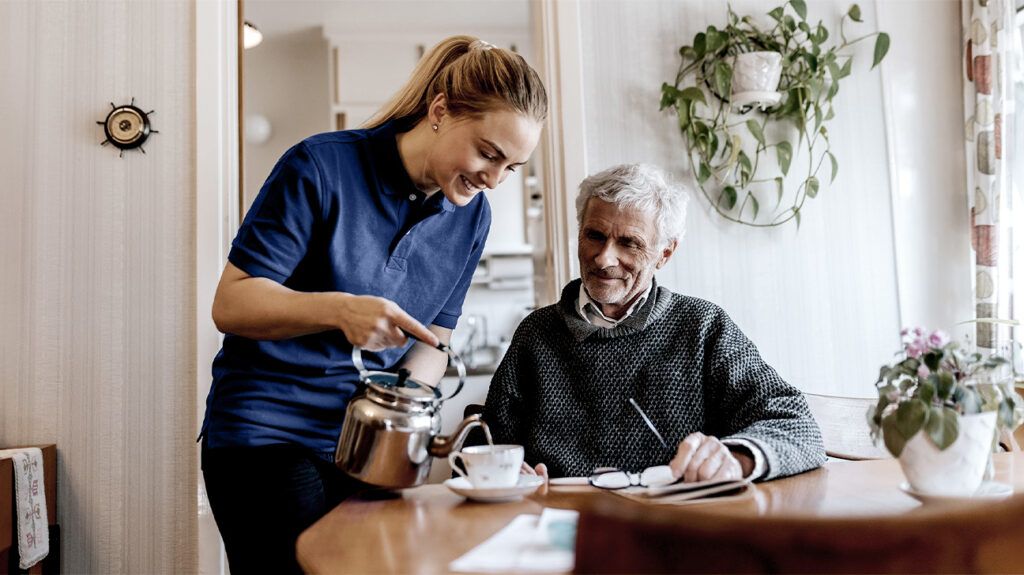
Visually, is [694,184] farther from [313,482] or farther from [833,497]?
[313,482]

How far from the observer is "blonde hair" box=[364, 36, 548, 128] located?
1240 millimetres

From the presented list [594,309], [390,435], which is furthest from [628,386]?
[390,435]

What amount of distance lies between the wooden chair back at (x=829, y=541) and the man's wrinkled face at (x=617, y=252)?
119 centimetres

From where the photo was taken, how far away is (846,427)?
1.66 m

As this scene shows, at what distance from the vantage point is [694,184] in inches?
95.1

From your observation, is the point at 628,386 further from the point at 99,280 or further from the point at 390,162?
the point at 99,280

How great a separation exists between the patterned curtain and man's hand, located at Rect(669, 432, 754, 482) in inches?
66.2

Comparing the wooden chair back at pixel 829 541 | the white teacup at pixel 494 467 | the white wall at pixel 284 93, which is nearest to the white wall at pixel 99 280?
the white teacup at pixel 494 467

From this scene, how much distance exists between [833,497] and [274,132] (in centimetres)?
470

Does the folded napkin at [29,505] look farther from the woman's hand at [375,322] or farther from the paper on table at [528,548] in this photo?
the paper on table at [528,548]

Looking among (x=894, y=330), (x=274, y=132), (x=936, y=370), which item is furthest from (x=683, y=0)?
(x=274, y=132)

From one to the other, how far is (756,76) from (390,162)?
4.65 feet

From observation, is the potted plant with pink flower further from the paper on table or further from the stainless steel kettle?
the stainless steel kettle

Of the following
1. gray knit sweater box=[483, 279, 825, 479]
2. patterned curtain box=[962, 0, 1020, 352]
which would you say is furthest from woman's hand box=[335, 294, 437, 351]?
patterned curtain box=[962, 0, 1020, 352]
